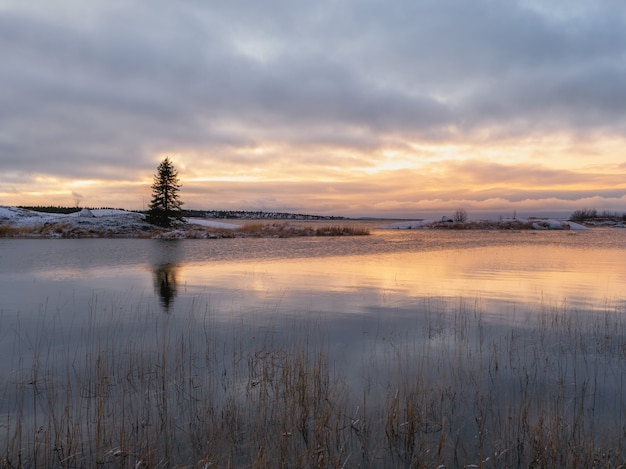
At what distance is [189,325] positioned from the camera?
39.4ft

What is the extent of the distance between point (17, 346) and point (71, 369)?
2.81m

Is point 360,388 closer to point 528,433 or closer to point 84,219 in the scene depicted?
point 528,433

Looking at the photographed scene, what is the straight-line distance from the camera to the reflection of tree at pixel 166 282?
16062 mm

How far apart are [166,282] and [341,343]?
42.5 feet

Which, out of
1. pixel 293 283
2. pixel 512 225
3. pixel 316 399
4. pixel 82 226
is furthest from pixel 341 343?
pixel 512 225

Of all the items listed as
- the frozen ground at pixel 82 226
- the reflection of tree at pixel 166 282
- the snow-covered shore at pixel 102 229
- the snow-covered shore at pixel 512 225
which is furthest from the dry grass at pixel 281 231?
the snow-covered shore at pixel 512 225

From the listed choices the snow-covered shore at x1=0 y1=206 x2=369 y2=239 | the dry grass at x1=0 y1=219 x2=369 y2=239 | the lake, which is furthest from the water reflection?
the snow-covered shore at x1=0 y1=206 x2=369 y2=239

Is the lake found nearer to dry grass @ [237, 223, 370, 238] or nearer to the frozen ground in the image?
the frozen ground

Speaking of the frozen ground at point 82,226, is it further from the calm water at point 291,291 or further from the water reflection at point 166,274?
the calm water at point 291,291

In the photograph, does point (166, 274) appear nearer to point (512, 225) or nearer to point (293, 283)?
point (293, 283)

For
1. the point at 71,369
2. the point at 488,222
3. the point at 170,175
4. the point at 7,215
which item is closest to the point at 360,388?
the point at 71,369

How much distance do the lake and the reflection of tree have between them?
0.16 meters

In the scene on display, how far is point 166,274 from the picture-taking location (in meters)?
23.2

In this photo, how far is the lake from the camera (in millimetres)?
6199
